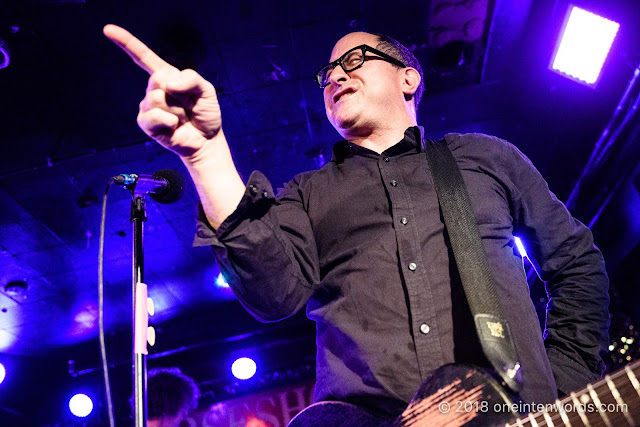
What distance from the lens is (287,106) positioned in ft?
18.4

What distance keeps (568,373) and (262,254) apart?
1.04m

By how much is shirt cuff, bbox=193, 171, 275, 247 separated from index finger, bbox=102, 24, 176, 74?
1.11 feet

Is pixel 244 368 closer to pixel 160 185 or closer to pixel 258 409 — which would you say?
pixel 258 409

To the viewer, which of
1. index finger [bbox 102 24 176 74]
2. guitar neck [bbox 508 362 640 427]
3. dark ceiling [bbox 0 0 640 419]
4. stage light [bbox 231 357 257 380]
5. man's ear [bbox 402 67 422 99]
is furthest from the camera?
stage light [bbox 231 357 257 380]

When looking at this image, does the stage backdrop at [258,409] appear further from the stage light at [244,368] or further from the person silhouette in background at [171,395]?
the person silhouette in background at [171,395]

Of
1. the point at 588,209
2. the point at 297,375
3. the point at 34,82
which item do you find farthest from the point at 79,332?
the point at 588,209

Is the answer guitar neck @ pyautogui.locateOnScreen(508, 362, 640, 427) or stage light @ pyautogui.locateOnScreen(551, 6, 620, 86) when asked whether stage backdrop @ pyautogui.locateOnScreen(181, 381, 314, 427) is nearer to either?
stage light @ pyautogui.locateOnScreen(551, 6, 620, 86)

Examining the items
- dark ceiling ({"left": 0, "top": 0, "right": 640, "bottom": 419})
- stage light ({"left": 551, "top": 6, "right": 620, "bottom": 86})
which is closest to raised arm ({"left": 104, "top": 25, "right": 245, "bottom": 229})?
dark ceiling ({"left": 0, "top": 0, "right": 640, "bottom": 419})

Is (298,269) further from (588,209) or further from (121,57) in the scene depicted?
(588,209)

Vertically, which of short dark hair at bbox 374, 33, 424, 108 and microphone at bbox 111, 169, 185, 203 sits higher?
short dark hair at bbox 374, 33, 424, 108

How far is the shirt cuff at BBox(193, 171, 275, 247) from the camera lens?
121 cm

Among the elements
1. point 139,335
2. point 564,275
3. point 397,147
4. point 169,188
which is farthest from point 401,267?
point 169,188

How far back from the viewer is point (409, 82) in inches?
95.3

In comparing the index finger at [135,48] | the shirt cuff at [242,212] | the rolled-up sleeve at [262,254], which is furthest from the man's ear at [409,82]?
the index finger at [135,48]
